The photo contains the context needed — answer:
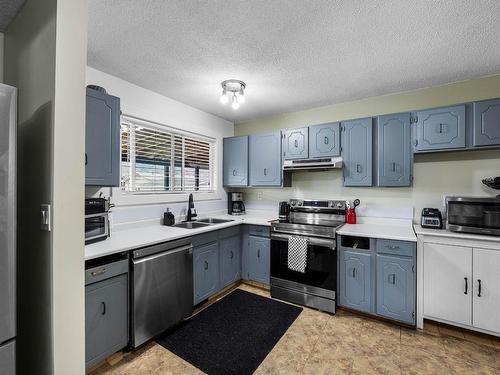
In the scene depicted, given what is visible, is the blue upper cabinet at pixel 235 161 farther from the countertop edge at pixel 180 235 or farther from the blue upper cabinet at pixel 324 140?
the blue upper cabinet at pixel 324 140

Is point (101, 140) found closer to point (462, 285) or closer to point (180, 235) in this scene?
point (180, 235)

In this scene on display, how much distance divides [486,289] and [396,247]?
738 mm

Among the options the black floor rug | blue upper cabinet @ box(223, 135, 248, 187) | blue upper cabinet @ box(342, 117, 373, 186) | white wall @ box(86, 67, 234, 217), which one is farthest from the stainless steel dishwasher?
blue upper cabinet @ box(342, 117, 373, 186)

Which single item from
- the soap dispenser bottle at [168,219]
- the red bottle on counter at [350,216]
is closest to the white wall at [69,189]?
the soap dispenser bottle at [168,219]

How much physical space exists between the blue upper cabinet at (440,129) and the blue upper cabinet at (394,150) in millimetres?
113

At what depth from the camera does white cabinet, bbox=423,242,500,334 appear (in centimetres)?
205

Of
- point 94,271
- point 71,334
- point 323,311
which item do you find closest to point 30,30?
point 94,271

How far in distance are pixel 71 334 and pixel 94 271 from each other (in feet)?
1.83

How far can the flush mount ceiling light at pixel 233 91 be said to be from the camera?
2.52 meters

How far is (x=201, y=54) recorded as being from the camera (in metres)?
2.01

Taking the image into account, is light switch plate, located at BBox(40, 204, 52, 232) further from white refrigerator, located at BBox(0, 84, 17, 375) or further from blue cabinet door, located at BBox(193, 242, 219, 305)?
blue cabinet door, located at BBox(193, 242, 219, 305)

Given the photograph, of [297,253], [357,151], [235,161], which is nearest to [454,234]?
[357,151]

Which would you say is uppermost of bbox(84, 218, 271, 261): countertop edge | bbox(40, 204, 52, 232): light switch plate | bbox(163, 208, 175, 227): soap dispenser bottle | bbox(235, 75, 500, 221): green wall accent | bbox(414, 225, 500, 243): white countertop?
bbox(235, 75, 500, 221): green wall accent

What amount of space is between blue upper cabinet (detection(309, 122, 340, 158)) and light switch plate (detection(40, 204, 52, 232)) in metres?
2.71
